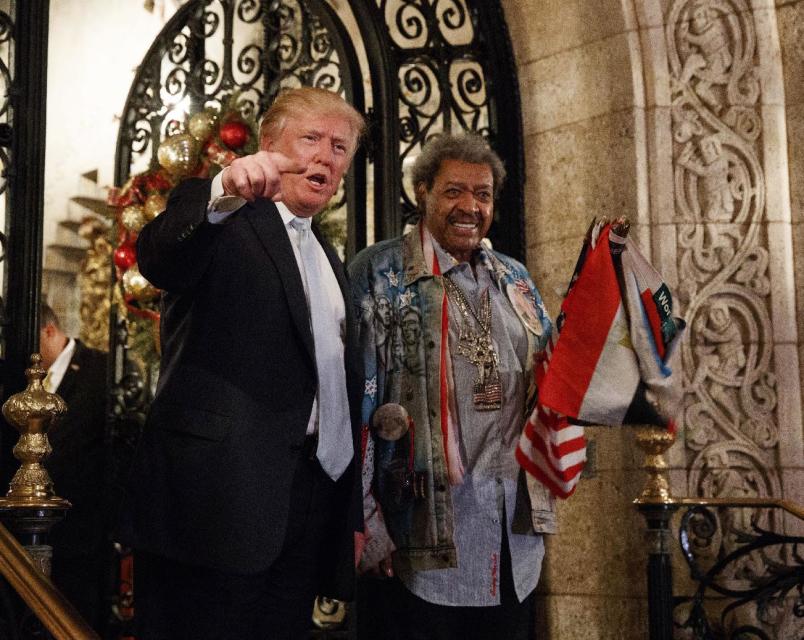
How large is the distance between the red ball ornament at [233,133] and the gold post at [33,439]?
2.44m

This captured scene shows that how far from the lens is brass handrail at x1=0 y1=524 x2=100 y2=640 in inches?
102

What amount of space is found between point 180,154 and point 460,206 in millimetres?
2696

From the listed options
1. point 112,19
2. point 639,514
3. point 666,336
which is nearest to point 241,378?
point 666,336

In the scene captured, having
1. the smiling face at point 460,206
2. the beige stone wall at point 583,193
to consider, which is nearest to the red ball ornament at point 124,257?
the beige stone wall at point 583,193

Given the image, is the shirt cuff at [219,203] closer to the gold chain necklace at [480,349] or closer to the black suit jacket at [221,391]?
the black suit jacket at [221,391]

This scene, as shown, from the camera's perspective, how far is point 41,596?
8.98ft

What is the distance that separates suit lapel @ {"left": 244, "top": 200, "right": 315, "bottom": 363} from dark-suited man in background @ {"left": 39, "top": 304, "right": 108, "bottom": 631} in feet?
11.0

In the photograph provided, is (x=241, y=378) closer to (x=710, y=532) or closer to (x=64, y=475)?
(x=710, y=532)

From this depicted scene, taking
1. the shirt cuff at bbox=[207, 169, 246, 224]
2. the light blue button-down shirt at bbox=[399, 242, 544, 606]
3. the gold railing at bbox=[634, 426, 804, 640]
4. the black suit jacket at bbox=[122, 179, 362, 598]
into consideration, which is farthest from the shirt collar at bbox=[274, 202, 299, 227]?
the gold railing at bbox=[634, 426, 804, 640]

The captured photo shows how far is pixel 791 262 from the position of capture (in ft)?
16.6

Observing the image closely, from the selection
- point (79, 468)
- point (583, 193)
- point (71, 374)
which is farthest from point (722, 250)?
point (71, 374)

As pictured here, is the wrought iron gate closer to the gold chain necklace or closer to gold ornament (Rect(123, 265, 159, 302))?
gold ornament (Rect(123, 265, 159, 302))

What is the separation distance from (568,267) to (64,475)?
9.73 ft

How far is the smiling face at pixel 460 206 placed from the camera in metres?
3.81
